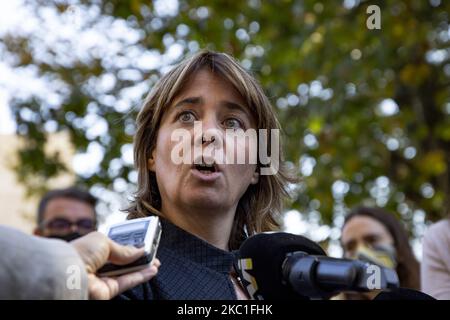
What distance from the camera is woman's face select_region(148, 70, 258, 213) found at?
9.44 feet

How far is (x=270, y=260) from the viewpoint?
2.24 m

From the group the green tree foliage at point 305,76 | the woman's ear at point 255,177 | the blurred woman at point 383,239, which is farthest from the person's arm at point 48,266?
the green tree foliage at point 305,76

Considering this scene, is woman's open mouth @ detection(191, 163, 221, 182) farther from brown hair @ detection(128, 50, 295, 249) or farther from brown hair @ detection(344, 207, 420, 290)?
brown hair @ detection(344, 207, 420, 290)

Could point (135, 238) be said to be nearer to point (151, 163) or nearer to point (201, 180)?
point (201, 180)

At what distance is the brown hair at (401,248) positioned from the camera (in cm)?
580

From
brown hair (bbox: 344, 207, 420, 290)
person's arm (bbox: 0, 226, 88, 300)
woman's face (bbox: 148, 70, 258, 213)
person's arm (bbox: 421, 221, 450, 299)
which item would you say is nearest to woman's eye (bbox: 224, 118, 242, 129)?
woman's face (bbox: 148, 70, 258, 213)

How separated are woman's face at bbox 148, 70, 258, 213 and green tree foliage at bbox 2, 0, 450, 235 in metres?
5.27

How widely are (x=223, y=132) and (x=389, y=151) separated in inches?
346

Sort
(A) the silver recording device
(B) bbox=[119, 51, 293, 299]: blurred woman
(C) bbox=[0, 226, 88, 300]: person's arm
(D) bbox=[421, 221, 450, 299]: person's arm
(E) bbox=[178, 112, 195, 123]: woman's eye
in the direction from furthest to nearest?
(D) bbox=[421, 221, 450, 299]: person's arm < (E) bbox=[178, 112, 195, 123]: woman's eye < (B) bbox=[119, 51, 293, 299]: blurred woman < (A) the silver recording device < (C) bbox=[0, 226, 88, 300]: person's arm

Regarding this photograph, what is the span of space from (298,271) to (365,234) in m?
3.82

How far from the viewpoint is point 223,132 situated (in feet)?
9.66

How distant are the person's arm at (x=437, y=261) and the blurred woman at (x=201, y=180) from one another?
5.22 feet
